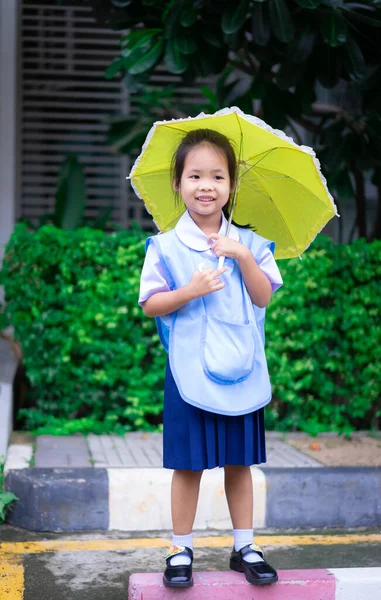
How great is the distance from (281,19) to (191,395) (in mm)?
2153

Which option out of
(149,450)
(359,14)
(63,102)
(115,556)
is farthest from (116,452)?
(63,102)

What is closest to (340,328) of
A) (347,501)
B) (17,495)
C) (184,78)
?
(347,501)

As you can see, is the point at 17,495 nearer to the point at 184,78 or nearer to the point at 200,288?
the point at 200,288

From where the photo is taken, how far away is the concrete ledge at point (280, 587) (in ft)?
8.46

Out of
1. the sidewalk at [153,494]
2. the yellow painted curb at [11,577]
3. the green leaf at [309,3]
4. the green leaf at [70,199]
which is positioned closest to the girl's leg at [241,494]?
the yellow painted curb at [11,577]

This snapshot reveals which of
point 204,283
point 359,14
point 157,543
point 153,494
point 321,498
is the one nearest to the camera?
point 204,283

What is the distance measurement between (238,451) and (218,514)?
129cm

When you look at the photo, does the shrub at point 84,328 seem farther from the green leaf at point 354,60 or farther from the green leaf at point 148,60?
the green leaf at point 354,60

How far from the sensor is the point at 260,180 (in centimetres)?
276

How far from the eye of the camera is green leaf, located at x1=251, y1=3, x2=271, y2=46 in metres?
4.01

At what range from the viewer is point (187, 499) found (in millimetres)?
2635

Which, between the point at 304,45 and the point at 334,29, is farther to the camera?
the point at 304,45

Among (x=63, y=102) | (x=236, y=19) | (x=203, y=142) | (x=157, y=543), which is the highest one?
(x=63, y=102)

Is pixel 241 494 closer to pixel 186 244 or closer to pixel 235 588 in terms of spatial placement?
pixel 235 588
